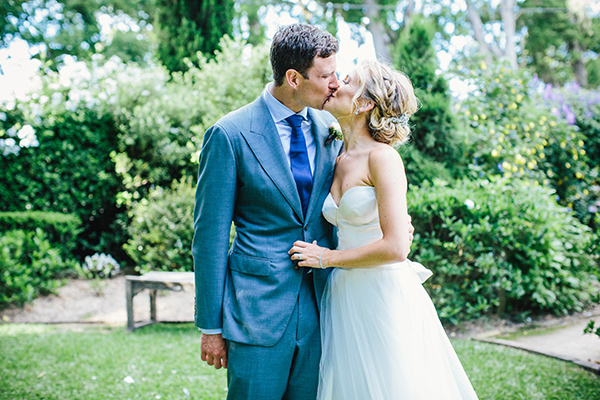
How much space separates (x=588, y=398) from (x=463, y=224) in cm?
198

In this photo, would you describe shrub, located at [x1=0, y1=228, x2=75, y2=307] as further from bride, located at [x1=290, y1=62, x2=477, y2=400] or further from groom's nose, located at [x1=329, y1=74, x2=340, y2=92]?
groom's nose, located at [x1=329, y1=74, x2=340, y2=92]

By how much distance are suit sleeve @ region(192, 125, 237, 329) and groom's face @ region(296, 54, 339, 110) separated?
1.38 ft

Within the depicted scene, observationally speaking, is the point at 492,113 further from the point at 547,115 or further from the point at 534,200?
the point at 534,200

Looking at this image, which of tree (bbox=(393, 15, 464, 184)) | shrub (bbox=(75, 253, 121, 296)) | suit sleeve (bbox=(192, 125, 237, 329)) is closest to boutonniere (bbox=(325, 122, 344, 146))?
suit sleeve (bbox=(192, 125, 237, 329))

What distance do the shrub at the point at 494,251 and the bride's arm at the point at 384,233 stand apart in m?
3.00

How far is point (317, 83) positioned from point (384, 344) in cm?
121

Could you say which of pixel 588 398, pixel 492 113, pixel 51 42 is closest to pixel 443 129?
pixel 492 113

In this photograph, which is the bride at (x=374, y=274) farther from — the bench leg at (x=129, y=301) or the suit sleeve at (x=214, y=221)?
the bench leg at (x=129, y=301)

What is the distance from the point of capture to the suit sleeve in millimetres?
1894

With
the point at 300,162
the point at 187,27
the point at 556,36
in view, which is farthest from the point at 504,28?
the point at 300,162

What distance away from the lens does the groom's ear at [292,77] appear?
80.0 inches

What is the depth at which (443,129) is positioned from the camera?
571cm

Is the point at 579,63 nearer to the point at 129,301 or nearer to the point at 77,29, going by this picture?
the point at 77,29

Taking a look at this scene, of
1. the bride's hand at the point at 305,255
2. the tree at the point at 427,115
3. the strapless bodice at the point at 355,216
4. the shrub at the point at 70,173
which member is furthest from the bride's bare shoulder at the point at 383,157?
the shrub at the point at 70,173
